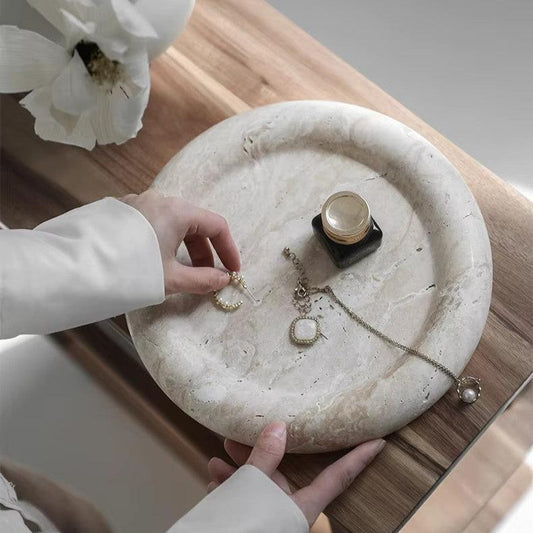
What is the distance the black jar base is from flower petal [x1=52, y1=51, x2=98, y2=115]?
0.23m

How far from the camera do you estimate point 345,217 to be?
2.21 feet

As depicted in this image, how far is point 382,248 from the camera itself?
27.5 inches

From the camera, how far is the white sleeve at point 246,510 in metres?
0.59

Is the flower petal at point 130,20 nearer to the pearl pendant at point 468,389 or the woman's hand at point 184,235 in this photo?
the woman's hand at point 184,235

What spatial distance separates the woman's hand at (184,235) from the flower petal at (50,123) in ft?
0.24

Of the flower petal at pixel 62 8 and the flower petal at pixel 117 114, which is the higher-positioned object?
the flower petal at pixel 62 8

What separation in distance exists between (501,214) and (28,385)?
56 centimetres

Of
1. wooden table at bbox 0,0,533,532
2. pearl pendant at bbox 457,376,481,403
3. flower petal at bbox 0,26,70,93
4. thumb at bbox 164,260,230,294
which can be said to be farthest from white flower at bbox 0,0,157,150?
pearl pendant at bbox 457,376,481,403

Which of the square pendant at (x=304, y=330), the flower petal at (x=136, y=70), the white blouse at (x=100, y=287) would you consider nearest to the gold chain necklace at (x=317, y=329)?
the square pendant at (x=304, y=330)

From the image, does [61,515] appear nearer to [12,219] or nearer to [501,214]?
[12,219]

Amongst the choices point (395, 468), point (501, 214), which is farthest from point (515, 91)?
point (395, 468)

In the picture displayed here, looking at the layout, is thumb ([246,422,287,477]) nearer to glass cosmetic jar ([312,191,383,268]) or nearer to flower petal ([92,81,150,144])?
glass cosmetic jar ([312,191,383,268])

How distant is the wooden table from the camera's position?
0.74m

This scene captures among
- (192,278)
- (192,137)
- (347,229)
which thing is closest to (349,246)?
(347,229)
